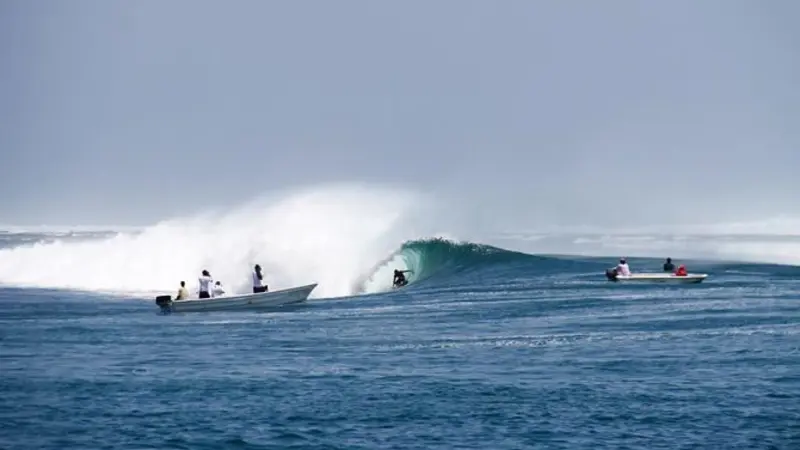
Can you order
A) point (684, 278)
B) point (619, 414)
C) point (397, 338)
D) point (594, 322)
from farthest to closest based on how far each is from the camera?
point (684, 278) < point (594, 322) < point (397, 338) < point (619, 414)

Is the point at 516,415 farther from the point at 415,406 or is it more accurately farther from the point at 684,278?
the point at 684,278

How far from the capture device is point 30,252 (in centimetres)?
9362

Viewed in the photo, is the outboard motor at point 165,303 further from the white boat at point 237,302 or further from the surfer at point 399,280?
the surfer at point 399,280

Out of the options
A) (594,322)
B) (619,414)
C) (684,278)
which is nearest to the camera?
(619,414)

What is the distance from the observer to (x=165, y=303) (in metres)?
49.8

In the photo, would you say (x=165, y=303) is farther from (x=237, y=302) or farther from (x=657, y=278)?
(x=657, y=278)

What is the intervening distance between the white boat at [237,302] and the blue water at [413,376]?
49.9 inches

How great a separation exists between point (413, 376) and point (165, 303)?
894 inches

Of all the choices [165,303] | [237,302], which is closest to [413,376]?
[165,303]

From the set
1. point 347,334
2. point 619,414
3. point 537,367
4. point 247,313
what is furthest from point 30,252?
point 619,414

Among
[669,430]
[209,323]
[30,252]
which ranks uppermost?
[30,252]

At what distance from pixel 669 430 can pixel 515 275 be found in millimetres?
47805

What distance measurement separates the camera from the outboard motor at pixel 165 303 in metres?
49.7

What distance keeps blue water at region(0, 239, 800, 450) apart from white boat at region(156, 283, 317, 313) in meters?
1.27
